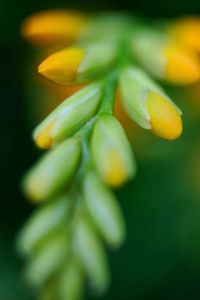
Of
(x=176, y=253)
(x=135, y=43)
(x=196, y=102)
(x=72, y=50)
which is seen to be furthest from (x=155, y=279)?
(x=72, y=50)

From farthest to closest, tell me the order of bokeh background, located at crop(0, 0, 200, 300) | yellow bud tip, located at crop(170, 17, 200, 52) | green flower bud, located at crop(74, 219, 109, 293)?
bokeh background, located at crop(0, 0, 200, 300) → yellow bud tip, located at crop(170, 17, 200, 52) → green flower bud, located at crop(74, 219, 109, 293)

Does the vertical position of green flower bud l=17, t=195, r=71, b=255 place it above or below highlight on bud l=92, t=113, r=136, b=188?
below

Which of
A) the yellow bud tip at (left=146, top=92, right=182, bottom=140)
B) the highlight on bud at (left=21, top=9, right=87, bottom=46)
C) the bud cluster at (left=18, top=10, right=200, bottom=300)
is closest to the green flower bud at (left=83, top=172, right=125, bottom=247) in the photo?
the bud cluster at (left=18, top=10, right=200, bottom=300)

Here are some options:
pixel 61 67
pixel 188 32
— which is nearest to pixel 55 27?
pixel 188 32

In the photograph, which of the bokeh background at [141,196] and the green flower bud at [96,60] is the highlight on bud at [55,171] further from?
→ the bokeh background at [141,196]

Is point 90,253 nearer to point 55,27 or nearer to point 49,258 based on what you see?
point 49,258

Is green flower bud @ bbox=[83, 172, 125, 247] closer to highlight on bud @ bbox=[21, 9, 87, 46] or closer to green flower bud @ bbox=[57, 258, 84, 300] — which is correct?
green flower bud @ bbox=[57, 258, 84, 300]

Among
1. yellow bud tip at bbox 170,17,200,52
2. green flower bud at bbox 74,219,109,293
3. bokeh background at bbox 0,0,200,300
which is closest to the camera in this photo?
green flower bud at bbox 74,219,109,293

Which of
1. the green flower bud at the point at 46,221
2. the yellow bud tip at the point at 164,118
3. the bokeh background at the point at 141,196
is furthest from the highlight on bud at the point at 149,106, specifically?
the bokeh background at the point at 141,196
